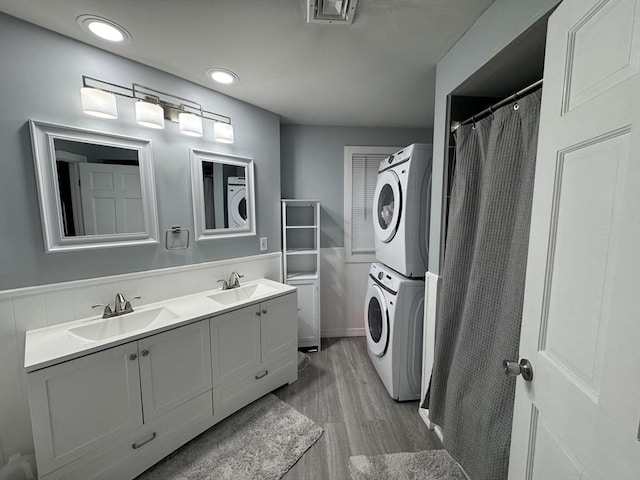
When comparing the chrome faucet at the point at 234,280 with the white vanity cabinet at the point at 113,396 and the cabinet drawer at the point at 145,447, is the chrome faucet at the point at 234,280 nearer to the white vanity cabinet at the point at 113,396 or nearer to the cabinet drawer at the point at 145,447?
the white vanity cabinet at the point at 113,396

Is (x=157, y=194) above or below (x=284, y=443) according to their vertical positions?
above

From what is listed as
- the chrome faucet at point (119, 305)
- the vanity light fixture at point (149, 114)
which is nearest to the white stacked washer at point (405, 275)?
the vanity light fixture at point (149, 114)

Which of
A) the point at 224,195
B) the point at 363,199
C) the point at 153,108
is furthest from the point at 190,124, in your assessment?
the point at 363,199

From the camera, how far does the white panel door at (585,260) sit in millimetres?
503

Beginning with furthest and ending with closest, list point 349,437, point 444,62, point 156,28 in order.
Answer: point 349,437, point 444,62, point 156,28

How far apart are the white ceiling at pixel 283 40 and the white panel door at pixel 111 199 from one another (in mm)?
699

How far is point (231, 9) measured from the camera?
1.17 meters

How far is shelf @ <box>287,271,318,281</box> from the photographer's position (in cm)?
263

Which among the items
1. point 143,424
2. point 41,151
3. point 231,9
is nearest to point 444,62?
point 231,9

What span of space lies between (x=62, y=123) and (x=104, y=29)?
1.77ft

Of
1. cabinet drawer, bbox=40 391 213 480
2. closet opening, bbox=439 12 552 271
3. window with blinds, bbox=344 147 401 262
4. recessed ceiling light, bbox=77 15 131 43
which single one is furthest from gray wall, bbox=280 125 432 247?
cabinet drawer, bbox=40 391 213 480

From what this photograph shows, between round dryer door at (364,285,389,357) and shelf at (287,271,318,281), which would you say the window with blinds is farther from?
round dryer door at (364,285,389,357)

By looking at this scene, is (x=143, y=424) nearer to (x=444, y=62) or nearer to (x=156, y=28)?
(x=156, y=28)

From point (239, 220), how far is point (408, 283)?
148 centimetres
